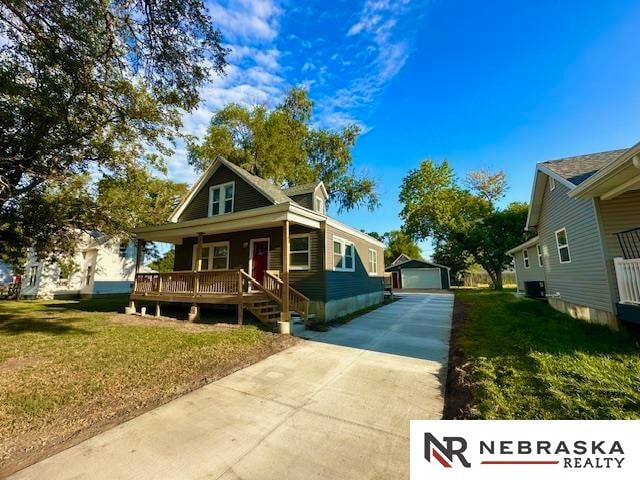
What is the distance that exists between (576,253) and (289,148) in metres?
20.4

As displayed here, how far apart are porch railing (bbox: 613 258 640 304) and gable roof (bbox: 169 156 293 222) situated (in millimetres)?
9843

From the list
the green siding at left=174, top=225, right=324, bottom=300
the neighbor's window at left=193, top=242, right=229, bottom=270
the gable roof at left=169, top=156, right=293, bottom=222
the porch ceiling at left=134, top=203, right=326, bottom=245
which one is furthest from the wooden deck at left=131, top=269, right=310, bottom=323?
the gable roof at left=169, top=156, right=293, bottom=222

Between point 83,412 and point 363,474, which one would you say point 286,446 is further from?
point 83,412

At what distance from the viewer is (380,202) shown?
27.5 m

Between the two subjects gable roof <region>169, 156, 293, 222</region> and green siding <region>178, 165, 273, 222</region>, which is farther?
green siding <region>178, 165, 273, 222</region>

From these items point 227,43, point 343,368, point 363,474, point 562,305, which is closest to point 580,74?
point 562,305

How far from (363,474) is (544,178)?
12.9 meters

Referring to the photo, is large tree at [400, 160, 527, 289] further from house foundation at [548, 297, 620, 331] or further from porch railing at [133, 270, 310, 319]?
porch railing at [133, 270, 310, 319]

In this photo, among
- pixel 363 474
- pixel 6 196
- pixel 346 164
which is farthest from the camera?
pixel 346 164

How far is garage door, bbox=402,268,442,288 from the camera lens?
33188 mm

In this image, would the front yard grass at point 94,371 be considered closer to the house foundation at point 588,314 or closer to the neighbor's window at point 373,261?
the house foundation at point 588,314

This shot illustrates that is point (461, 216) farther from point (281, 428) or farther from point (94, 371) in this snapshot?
point (94, 371)

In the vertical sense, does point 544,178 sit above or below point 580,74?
below

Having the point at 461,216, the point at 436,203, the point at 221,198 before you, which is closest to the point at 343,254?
the point at 221,198
